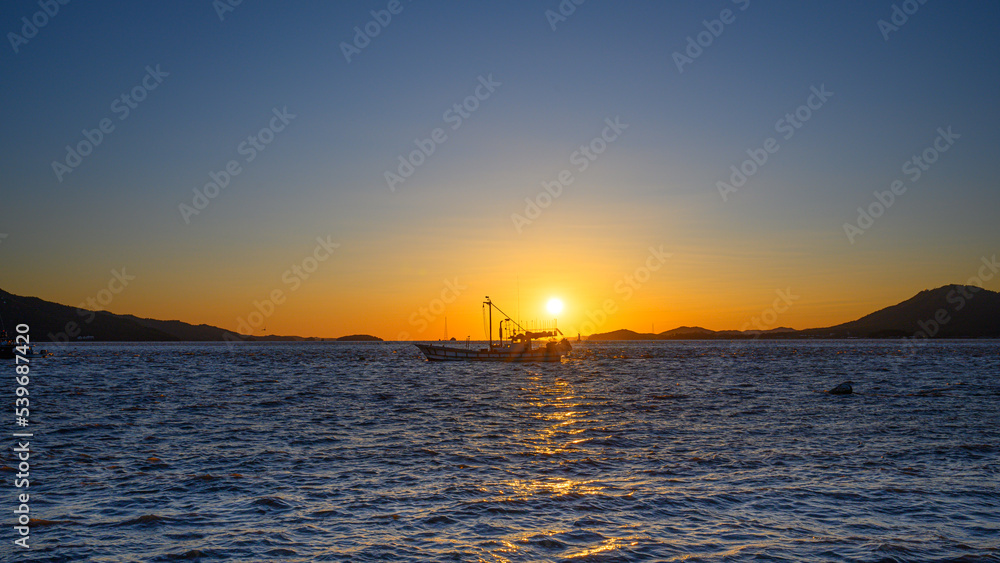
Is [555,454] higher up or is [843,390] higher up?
[555,454]

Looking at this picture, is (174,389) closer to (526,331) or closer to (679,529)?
(679,529)

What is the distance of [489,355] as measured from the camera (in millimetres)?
119562

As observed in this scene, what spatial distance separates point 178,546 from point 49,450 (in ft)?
50.0

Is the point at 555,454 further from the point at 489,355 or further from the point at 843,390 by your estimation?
the point at 489,355

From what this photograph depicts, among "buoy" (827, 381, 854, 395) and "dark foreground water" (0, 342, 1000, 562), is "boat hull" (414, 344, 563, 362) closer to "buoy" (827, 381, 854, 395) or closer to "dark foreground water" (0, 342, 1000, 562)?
"buoy" (827, 381, 854, 395)

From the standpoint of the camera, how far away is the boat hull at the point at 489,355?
394 feet

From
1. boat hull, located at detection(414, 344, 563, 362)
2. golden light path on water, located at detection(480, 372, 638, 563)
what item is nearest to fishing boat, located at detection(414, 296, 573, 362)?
boat hull, located at detection(414, 344, 563, 362)

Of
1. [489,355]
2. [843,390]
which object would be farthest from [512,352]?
[843,390]

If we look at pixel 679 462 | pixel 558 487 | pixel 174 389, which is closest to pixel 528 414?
pixel 679 462

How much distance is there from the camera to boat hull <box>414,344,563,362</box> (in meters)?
120

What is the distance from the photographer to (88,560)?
12.1m

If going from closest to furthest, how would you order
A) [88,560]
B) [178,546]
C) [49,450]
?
[88,560]
[178,546]
[49,450]

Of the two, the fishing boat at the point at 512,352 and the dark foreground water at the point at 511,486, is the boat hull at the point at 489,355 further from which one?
the dark foreground water at the point at 511,486

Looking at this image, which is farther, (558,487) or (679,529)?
(558,487)
